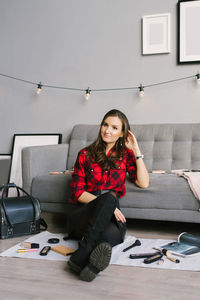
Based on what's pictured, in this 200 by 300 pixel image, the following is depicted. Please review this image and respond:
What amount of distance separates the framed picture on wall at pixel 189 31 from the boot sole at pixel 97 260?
92.3 inches

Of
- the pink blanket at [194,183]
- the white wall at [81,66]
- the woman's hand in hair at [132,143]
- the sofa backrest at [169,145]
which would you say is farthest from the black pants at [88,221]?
the white wall at [81,66]

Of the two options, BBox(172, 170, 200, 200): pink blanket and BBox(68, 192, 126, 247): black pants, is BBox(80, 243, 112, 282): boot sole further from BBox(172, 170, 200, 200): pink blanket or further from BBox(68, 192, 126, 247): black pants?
BBox(172, 170, 200, 200): pink blanket

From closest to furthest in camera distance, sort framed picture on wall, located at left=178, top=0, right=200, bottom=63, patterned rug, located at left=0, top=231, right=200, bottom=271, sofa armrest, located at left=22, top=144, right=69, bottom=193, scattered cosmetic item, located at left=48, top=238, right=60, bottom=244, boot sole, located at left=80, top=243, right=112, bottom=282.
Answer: boot sole, located at left=80, top=243, right=112, bottom=282 → patterned rug, located at left=0, top=231, right=200, bottom=271 → scattered cosmetic item, located at left=48, top=238, right=60, bottom=244 → sofa armrest, located at left=22, top=144, right=69, bottom=193 → framed picture on wall, located at left=178, top=0, right=200, bottom=63

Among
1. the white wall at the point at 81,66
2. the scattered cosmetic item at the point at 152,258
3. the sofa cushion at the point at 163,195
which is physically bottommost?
the scattered cosmetic item at the point at 152,258

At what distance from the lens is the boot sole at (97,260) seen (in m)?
1.60

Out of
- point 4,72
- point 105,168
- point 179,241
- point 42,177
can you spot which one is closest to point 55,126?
point 4,72

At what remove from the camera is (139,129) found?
3.26 metres

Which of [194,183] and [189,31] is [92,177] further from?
[189,31]

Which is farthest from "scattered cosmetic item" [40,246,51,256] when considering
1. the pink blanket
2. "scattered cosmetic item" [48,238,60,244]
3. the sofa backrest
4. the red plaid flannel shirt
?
the sofa backrest

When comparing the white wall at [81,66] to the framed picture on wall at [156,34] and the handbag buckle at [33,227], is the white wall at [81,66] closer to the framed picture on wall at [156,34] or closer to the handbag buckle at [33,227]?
the framed picture on wall at [156,34]

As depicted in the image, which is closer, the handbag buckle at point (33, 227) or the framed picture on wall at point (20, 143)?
the handbag buckle at point (33, 227)

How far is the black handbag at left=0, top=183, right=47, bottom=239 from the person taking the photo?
237cm

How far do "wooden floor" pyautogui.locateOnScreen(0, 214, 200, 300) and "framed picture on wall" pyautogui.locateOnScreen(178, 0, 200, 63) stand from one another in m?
2.27

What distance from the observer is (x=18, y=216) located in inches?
95.2
